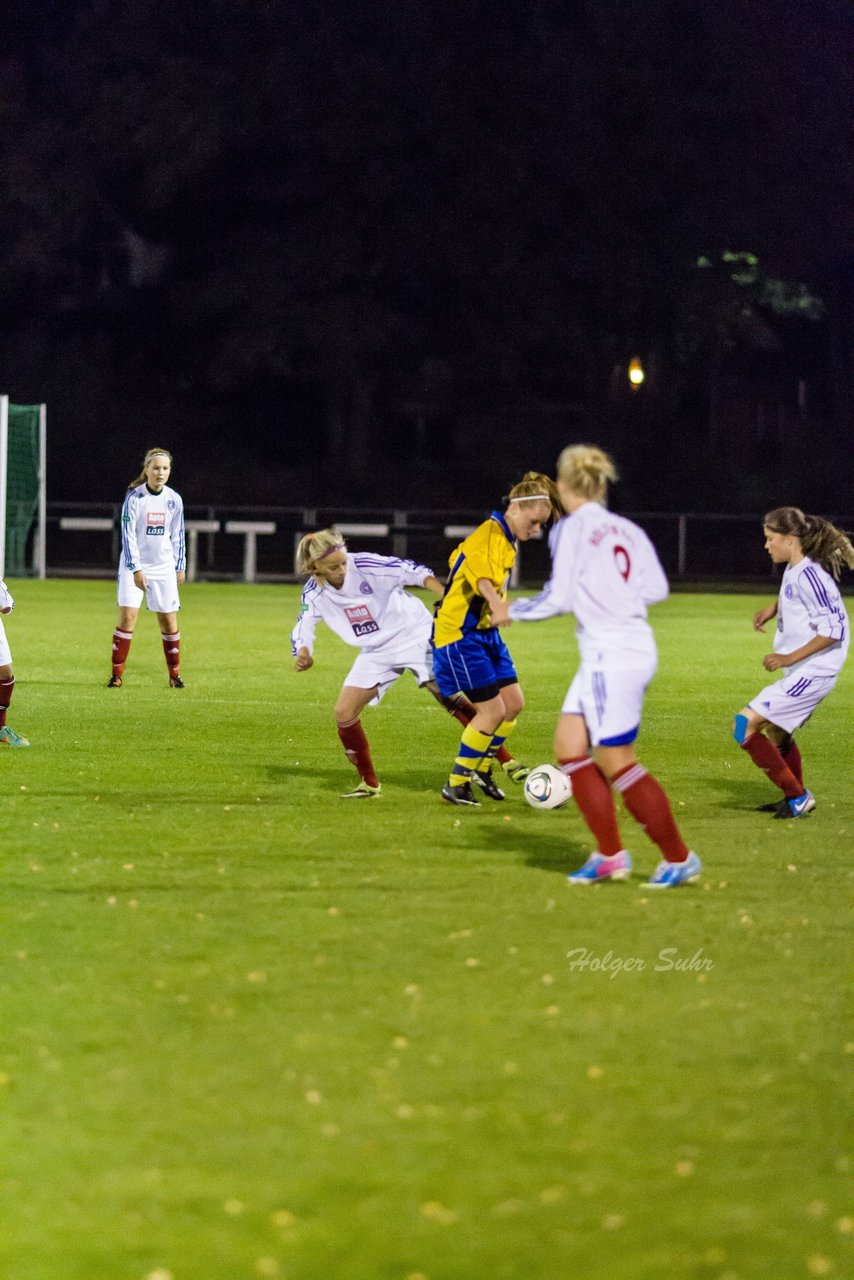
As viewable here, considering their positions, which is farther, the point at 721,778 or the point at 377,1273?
the point at 721,778

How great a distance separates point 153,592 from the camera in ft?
54.4

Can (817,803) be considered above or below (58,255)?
below

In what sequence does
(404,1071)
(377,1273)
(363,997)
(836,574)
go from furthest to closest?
(836,574) → (363,997) → (404,1071) → (377,1273)

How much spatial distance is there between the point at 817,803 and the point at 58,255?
38.6 metres

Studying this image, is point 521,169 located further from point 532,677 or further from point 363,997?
point 363,997

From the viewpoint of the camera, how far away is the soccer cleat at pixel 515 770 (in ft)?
35.7

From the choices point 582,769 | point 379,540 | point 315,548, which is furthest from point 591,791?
point 379,540

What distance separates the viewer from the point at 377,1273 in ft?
12.3

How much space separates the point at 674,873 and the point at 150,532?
9.81 metres

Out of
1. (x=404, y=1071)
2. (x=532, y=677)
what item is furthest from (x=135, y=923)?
(x=532, y=677)

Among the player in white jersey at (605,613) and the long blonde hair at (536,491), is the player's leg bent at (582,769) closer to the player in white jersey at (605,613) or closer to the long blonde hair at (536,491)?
the player in white jersey at (605,613)

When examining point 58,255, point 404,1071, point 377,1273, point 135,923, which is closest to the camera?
point 377,1273

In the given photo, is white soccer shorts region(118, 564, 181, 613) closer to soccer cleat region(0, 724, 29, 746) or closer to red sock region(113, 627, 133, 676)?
red sock region(113, 627, 133, 676)

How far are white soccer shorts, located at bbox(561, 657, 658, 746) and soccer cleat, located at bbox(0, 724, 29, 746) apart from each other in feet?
18.9
